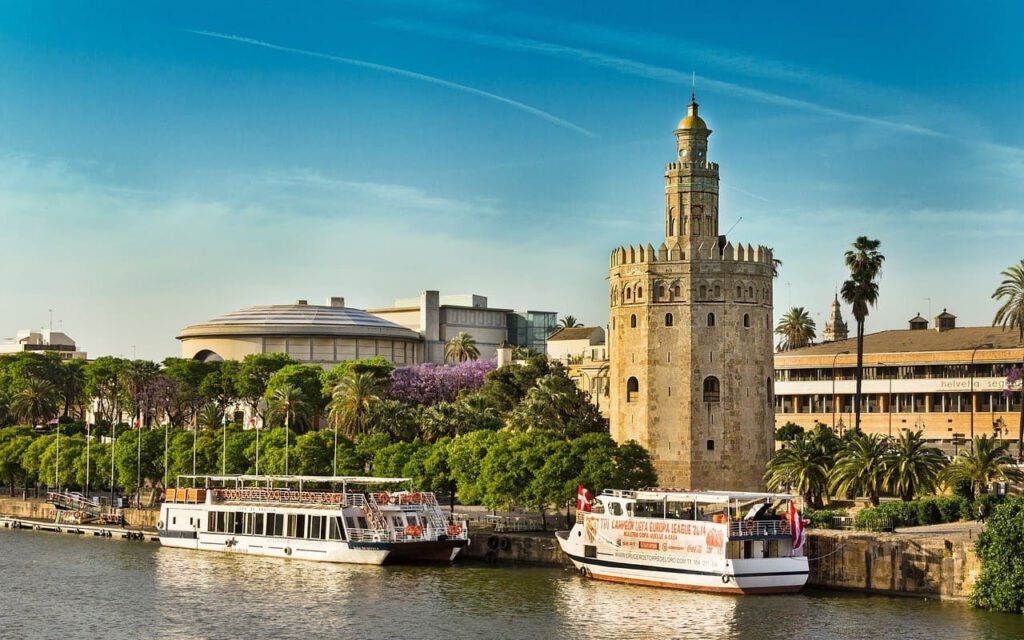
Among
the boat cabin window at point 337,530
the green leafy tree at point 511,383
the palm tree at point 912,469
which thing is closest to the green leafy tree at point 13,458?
the green leafy tree at point 511,383

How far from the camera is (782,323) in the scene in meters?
152

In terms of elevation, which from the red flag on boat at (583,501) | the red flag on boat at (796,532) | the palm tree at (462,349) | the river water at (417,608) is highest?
the palm tree at (462,349)

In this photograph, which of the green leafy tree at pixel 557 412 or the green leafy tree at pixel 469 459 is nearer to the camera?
the green leafy tree at pixel 469 459

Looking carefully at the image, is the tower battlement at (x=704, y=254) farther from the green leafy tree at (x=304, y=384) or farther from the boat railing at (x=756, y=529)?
the green leafy tree at (x=304, y=384)

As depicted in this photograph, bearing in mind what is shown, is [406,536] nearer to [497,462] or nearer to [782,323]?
[497,462]

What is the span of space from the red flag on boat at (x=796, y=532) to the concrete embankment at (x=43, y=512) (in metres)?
45.0

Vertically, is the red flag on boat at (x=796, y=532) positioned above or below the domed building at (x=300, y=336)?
below

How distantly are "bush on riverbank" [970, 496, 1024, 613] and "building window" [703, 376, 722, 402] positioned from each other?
3131 cm

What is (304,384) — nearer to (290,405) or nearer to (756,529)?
(290,405)

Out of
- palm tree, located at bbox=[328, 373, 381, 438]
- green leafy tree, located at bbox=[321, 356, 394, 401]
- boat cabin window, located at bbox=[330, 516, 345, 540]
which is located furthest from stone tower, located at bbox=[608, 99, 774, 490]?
green leafy tree, located at bbox=[321, 356, 394, 401]

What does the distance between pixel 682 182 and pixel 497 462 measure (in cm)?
2220

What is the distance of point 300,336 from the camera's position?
173375mm

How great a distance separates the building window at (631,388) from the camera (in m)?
86.0

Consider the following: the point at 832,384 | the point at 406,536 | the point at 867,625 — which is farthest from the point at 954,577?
the point at 832,384
